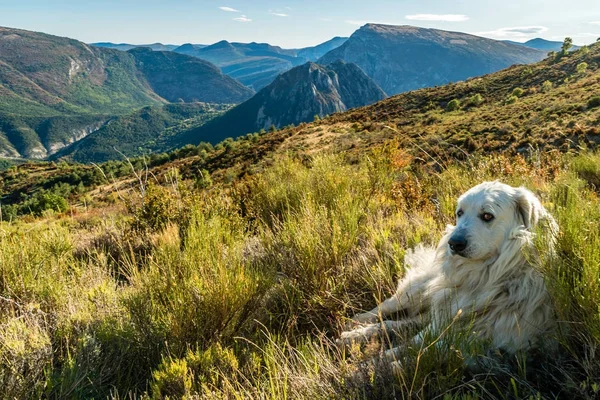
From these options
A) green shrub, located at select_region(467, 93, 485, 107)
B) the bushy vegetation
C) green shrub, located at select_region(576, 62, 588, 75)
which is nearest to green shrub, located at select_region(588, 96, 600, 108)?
green shrub, located at select_region(467, 93, 485, 107)

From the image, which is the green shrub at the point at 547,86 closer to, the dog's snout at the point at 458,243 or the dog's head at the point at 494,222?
the dog's head at the point at 494,222

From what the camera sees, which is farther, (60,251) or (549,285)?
(60,251)

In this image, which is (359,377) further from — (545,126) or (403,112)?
(403,112)

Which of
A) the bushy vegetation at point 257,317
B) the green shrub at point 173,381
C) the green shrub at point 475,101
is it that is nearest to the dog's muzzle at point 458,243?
the bushy vegetation at point 257,317

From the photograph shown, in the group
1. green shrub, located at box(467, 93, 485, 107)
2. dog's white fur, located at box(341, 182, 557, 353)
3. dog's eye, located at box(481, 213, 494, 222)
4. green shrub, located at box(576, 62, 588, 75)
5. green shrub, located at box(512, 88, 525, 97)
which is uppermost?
green shrub, located at box(576, 62, 588, 75)

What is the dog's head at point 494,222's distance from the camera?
2201 millimetres

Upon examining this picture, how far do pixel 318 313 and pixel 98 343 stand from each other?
1.39 meters

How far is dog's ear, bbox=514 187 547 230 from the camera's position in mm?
2232

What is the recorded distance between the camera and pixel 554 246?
5.89 feet

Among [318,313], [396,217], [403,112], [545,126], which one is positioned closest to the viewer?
[318,313]

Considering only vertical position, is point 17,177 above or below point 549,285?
below

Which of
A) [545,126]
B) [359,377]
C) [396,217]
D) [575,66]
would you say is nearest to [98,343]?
[359,377]

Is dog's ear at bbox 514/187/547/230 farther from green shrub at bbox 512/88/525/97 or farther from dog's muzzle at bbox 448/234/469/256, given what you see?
green shrub at bbox 512/88/525/97

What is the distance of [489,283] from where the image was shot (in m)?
2.14
